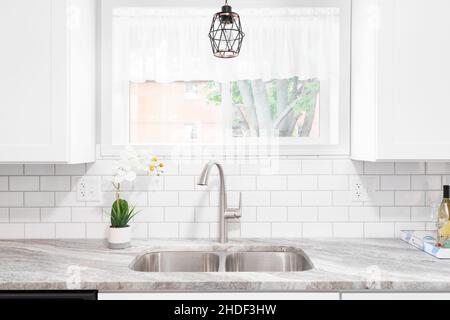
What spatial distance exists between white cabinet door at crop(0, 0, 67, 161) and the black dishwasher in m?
0.57

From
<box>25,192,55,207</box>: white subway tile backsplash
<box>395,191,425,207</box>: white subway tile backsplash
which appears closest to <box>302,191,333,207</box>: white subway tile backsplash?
<box>395,191,425,207</box>: white subway tile backsplash

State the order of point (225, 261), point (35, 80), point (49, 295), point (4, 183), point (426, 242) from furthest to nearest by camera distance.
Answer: point (4, 183) < point (225, 261) < point (426, 242) < point (35, 80) < point (49, 295)

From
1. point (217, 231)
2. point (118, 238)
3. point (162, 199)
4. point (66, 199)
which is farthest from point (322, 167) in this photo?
point (66, 199)

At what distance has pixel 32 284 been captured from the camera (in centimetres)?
138

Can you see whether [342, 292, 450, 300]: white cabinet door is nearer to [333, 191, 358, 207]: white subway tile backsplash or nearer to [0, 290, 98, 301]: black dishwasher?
[333, 191, 358, 207]: white subway tile backsplash

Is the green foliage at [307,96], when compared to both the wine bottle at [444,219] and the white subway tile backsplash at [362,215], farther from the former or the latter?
the wine bottle at [444,219]

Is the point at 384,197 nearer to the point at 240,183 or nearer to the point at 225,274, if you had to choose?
the point at 240,183

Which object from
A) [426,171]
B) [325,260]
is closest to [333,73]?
[426,171]

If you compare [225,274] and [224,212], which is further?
[224,212]

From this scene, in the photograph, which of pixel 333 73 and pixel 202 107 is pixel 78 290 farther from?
pixel 333 73

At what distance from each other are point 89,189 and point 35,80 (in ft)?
2.04

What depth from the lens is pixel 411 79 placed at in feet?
5.62

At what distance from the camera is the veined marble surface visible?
1387mm

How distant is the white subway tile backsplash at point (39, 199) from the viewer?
204 centimetres
